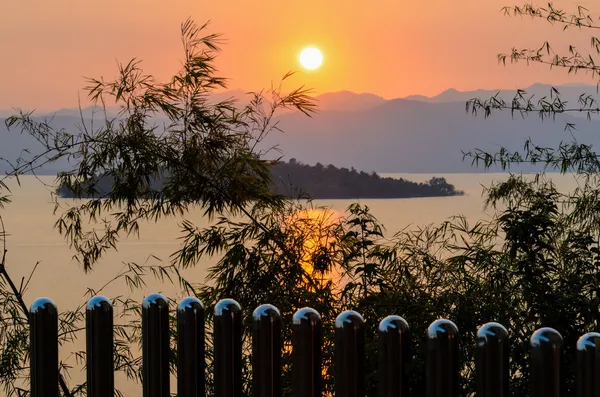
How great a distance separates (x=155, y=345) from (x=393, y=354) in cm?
70

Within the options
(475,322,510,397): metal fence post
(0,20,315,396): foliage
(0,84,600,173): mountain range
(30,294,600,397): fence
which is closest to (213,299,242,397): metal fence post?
(30,294,600,397): fence

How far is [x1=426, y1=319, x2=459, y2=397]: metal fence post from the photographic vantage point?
1.82 metres

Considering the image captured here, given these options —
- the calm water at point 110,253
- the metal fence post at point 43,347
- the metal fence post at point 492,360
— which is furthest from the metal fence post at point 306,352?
the calm water at point 110,253

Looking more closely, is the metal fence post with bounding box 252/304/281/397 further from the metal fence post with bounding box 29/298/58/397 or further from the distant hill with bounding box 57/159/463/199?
the distant hill with bounding box 57/159/463/199

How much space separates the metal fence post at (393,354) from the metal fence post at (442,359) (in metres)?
0.06

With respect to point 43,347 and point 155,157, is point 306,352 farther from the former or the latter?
point 155,157

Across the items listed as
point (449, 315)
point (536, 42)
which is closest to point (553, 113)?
point (536, 42)

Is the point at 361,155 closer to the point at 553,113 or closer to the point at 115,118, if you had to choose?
the point at 553,113

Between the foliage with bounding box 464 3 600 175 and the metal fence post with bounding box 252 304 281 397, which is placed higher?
the foliage with bounding box 464 3 600 175

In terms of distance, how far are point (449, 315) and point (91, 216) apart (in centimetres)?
329

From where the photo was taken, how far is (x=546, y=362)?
5.80 feet

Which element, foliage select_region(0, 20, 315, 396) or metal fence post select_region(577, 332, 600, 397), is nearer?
metal fence post select_region(577, 332, 600, 397)

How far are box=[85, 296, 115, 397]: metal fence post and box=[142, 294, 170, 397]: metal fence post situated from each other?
0.38 feet

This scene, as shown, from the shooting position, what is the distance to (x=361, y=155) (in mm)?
7273
